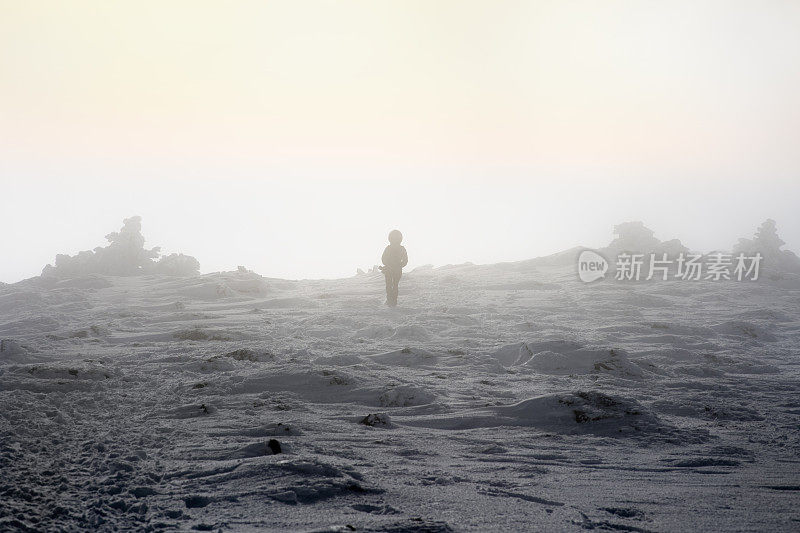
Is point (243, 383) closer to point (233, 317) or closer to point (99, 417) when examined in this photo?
point (99, 417)

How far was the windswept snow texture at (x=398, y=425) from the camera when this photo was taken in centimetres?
293

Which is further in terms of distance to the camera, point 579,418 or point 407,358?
point 407,358

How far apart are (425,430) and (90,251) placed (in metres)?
22.2

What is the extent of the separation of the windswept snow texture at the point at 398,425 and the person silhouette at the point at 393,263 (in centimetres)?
227

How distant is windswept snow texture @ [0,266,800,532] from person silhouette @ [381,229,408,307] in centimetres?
227

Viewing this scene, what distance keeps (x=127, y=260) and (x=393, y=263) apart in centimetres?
1434

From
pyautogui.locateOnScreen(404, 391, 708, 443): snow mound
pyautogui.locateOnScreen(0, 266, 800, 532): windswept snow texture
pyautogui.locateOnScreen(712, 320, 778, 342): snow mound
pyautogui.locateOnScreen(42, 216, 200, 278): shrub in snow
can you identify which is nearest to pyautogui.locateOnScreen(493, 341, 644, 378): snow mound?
pyautogui.locateOnScreen(0, 266, 800, 532): windswept snow texture

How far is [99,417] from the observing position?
15.1 feet

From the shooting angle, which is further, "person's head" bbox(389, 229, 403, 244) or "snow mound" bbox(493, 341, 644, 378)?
"person's head" bbox(389, 229, 403, 244)

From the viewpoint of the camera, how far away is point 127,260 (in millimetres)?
21984

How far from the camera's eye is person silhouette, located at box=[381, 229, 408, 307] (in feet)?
42.5

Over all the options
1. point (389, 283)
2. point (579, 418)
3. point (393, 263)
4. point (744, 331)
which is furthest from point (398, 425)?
point (393, 263)

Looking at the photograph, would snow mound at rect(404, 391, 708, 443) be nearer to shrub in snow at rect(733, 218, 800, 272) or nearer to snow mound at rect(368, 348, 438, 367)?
snow mound at rect(368, 348, 438, 367)

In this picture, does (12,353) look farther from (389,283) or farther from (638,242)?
(638,242)
